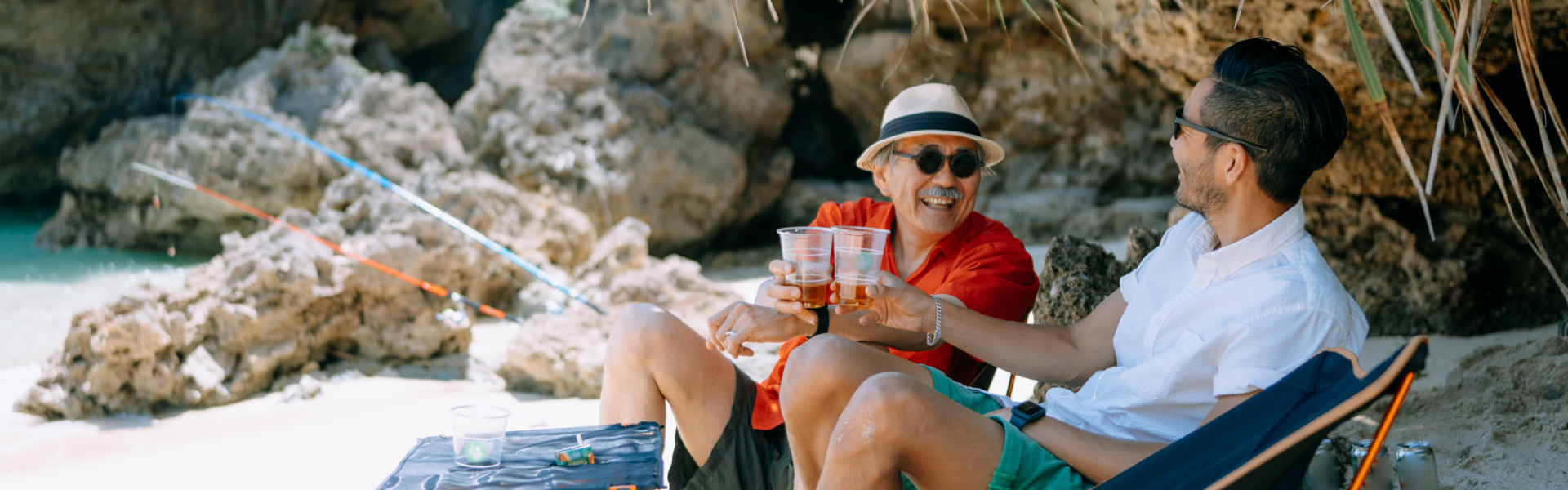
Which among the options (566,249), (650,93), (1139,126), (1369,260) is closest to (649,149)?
(650,93)

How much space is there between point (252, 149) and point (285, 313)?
3.35 m

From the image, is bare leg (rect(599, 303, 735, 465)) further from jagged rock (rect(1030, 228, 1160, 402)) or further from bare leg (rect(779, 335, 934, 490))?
jagged rock (rect(1030, 228, 1160, 402))

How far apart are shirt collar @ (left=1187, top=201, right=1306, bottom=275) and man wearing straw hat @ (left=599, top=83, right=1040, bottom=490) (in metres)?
0.66

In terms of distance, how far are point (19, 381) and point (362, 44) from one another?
8405mm

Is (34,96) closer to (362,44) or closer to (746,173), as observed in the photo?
(362,44)

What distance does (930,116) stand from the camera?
2.62 m

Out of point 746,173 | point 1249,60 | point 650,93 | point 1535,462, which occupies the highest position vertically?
point 1249,60

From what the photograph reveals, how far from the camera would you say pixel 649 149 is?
8617 millimetres

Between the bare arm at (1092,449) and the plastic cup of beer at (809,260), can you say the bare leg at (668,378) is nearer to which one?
the plastic cup of beer at (809,260)

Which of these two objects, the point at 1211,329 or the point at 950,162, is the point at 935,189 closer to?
the point at 950,162

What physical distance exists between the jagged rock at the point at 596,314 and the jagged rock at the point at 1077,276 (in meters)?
1.37

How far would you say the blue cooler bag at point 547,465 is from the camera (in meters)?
1.72

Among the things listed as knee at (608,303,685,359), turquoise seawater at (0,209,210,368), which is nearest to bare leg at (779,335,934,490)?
knee at (608,303,685,359)

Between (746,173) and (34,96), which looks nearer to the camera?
(746,173)
